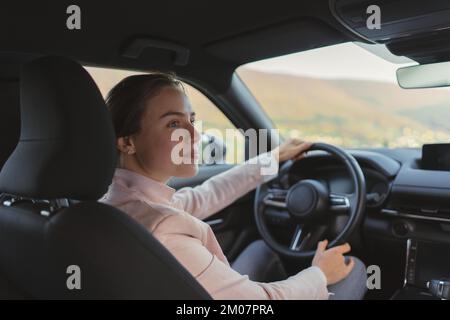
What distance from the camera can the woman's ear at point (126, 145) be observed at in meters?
1.66

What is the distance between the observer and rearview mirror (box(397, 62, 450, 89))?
235 cm

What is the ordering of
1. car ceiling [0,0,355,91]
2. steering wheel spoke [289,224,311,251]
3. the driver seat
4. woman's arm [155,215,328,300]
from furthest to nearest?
steering wheel spoke [289,224,311,251] < car ceiling [0,0,355,91] < woman's arm [155,215,328,300] < the driver seat

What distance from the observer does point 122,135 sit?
5.45 ft

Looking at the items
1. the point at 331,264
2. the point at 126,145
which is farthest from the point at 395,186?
the point at 126,145

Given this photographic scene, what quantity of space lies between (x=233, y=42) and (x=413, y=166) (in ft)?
3.25

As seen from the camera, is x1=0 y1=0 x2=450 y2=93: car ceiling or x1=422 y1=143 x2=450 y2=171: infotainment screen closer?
x1=0 y1=0 x2=450 y2=93: car ceiling

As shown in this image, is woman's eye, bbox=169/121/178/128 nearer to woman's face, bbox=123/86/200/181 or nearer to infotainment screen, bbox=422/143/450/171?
woman's face, bbox=123/86/200/181

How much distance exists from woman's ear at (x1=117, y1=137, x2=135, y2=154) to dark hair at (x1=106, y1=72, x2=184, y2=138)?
0.01 m

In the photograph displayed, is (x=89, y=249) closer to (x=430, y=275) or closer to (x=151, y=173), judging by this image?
(x=151, y=173)

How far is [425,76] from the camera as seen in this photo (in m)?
2.42

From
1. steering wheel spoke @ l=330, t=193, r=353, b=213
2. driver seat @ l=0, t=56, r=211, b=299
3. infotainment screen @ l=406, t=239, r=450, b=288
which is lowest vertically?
infotainment screen @ l=406, t=239, r=450, b=288

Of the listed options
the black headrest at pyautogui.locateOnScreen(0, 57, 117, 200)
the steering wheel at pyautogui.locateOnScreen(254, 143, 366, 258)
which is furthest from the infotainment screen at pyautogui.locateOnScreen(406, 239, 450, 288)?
the black headrest at pyautogui.locateOnScreen(0, 57, 117, 200)

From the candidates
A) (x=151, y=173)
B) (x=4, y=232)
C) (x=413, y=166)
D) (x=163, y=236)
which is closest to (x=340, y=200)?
(x=413, y=166)

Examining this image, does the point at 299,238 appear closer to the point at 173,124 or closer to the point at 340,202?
the point at 340,202
